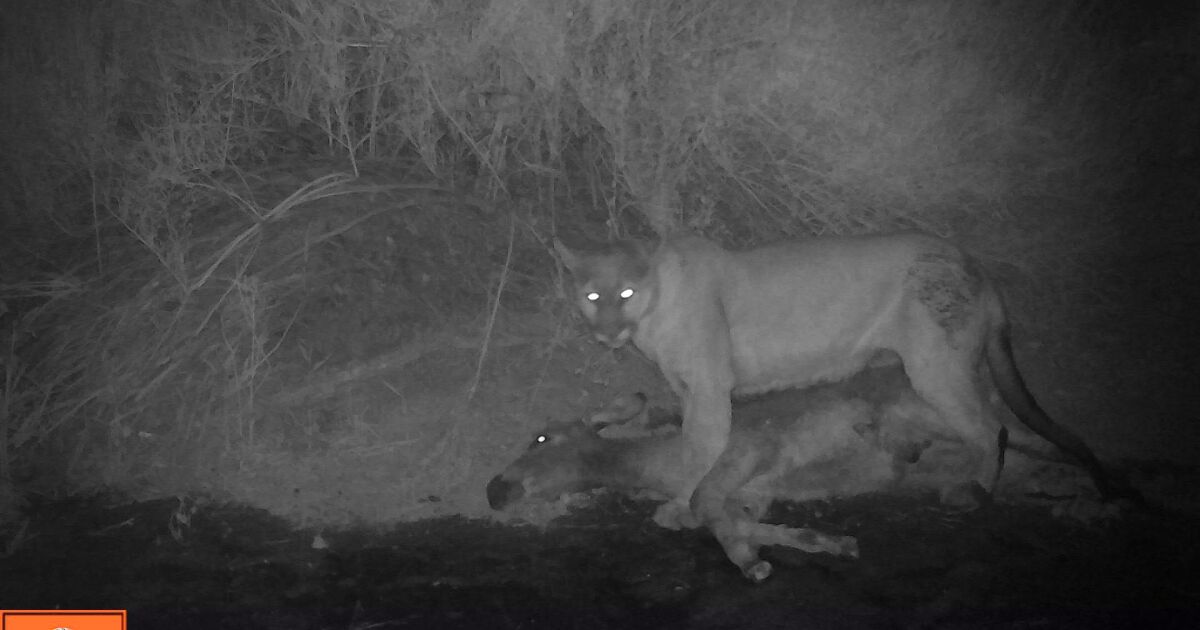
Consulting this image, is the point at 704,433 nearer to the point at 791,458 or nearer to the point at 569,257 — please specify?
the point at 791,458

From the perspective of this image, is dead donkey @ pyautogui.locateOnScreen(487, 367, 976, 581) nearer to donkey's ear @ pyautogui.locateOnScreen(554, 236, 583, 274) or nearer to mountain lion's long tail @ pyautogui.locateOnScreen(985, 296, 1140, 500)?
mountain lion's long tail @ pyautogui.locateOnScreen(985, 296, 1140, 500)

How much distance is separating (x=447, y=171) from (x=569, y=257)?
0.94m

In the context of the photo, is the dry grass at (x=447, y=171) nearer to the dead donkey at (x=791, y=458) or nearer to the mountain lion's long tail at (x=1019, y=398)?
the dead donkey at (x=791, y=458)

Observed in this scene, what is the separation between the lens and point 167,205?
13.6 feet

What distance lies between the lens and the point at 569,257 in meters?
3.79

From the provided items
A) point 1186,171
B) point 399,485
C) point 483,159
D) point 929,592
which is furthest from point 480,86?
point 1186,171

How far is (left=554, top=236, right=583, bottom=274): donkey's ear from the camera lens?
374cm

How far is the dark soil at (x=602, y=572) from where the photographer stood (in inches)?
121

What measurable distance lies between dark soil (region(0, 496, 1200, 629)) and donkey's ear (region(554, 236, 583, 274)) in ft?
3.06

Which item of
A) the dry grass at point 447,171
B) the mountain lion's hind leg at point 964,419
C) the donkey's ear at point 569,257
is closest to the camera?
the mountain lion's hind leg at point 964,419

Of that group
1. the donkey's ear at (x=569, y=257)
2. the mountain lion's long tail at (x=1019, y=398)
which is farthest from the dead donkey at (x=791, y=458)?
the donkey's ear at (x=569, y=257)

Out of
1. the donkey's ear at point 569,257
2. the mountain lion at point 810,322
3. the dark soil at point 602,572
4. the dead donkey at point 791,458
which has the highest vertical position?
the donkey's ear at point 569,257

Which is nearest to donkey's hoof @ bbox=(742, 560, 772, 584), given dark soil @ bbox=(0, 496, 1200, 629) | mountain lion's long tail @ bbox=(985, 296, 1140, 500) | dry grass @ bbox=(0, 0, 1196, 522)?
dark soil @ bbox=(0, 496, 1200, 629)

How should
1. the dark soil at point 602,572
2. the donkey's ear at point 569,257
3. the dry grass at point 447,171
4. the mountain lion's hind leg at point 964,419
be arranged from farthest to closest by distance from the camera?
the dry grass at point 447,171
the donkey's ear at point 569,257
the mountain lion's hind leg at point 964,419
the dark soil at point 602,572
